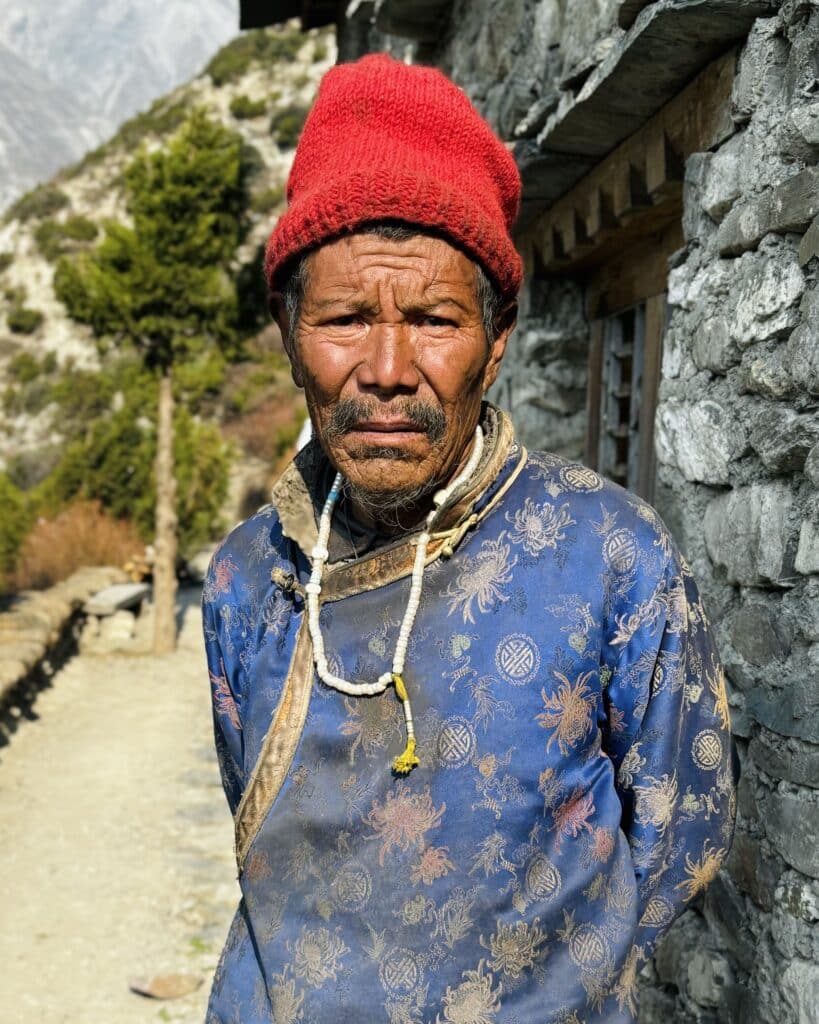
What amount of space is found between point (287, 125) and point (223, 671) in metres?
30.6

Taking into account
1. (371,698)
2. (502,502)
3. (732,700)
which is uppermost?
(502,502)

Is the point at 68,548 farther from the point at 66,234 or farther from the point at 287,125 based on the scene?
the point at 287,125

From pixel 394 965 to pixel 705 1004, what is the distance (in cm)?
100

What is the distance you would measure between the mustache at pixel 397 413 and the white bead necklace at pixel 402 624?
82 mm

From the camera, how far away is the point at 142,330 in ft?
27.9

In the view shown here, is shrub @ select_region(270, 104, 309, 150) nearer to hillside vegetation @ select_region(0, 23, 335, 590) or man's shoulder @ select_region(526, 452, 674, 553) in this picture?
hillside vegetation @ select_region(0, 23, 335, 590)

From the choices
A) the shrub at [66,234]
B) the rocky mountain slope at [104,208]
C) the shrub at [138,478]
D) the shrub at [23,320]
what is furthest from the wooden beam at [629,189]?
the shrub at [66,234]

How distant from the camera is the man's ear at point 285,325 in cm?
142

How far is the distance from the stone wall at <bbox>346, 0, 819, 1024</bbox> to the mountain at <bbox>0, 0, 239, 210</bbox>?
108 metres

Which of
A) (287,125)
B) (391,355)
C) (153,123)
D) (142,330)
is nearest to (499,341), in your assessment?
(391,355)

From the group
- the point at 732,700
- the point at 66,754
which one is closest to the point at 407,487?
the point at 732,700

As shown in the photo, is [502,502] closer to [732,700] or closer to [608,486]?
[608,486]

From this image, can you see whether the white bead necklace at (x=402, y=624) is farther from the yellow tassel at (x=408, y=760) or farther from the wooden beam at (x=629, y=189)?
the wooden beam at (x=629, y=189)

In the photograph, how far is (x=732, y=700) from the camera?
184 cm
